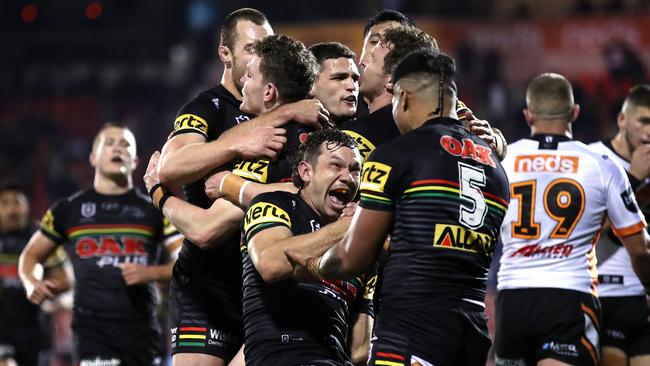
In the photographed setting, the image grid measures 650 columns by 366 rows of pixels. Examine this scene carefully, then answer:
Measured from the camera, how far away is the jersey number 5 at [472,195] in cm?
509

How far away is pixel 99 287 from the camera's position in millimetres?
9562

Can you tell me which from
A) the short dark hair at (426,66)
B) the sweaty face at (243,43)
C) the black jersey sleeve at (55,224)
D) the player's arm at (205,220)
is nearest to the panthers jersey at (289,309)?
the player's arm at (205,220)

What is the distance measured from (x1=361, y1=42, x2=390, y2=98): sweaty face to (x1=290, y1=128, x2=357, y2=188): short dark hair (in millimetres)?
769

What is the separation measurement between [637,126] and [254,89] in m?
3.65

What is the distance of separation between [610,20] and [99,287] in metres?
17.9

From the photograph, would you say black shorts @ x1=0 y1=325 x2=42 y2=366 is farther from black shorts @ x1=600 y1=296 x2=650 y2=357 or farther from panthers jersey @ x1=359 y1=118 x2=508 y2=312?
panthers jersey @ x1=359 y1=118 x2=508 y2=312

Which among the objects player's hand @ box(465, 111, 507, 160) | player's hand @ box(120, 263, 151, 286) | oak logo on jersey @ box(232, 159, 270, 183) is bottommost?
oak logo on jersey @ box(232, 159, 270, 183)

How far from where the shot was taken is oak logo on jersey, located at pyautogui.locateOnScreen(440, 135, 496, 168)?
5.11m

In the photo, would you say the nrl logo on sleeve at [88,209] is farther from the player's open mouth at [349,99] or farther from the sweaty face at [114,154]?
the player's open mouth at [349,99]

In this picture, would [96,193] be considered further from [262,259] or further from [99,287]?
[262,259]

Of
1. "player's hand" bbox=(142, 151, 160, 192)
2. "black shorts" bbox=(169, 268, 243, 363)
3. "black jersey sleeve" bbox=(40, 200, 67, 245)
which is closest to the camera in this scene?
"player's hand" bbox=(142, 151, 160, 192)

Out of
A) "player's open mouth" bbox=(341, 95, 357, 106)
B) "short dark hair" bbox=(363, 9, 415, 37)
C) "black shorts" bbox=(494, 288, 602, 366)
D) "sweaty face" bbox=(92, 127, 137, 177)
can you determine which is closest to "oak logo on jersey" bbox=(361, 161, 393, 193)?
"player's open mouth" bbox=(341, 95, 357, 106)

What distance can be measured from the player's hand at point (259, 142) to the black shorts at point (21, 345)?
22.3 feet

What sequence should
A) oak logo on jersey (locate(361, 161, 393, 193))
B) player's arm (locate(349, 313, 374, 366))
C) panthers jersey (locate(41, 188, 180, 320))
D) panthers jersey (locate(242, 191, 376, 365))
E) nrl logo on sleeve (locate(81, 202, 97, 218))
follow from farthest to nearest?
1. nrl logo on sleeve (locate(81, 202, 97, 218))
2. panthers jersey (locate(41, 188, 180, 320))
3. player's arm (locate(349, 313, 374, 366))
4. panthers jersey (locate(242, 191, 376, 365))
5. oak logo on jersey (locate(361, 161, 393, 193))
